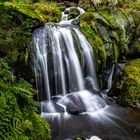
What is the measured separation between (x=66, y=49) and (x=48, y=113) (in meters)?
2.35

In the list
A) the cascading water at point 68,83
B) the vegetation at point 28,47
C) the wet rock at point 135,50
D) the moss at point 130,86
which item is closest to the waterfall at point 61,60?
the cascading water at point 68,83

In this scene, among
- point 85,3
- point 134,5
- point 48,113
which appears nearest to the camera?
point 48,113

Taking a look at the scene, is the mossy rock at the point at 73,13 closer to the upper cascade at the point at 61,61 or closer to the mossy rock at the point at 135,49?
the upper cascade at the point at 61,61

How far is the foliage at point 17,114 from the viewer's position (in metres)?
4.95

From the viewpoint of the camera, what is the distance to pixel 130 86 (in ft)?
31.6

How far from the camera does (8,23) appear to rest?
8.80 metres

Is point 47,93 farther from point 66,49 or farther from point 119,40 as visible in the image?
point 119,40

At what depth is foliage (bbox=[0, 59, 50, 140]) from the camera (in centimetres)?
495

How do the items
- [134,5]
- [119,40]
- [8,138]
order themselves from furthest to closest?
[134,5], [119,40], [8,138]

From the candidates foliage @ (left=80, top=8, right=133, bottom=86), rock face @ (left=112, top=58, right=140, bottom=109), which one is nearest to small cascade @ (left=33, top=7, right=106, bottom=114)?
foliage @ (left=80, top=8, right=133, bottom=86)

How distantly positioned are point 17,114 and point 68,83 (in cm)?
453

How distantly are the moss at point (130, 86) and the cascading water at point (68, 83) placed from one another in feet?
2.11

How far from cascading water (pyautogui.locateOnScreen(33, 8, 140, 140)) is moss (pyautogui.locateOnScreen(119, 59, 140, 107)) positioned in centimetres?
64

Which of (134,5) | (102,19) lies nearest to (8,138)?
(102,19)
